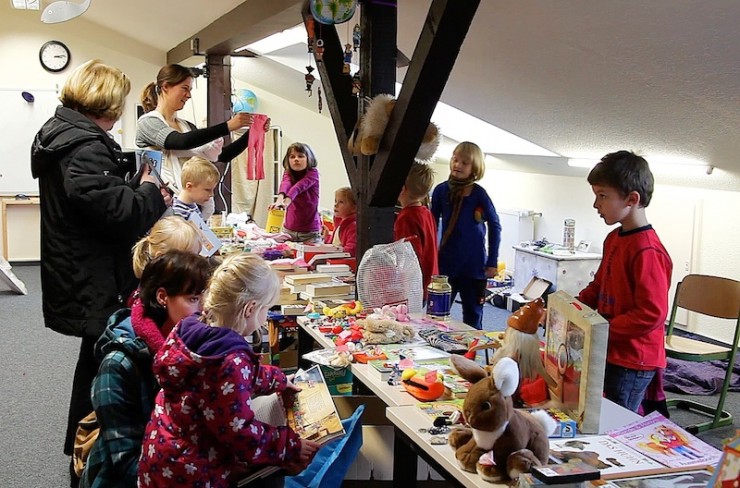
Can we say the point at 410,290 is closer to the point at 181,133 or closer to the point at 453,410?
the point at 453,410

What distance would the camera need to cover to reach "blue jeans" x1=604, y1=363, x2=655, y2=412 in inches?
77.9

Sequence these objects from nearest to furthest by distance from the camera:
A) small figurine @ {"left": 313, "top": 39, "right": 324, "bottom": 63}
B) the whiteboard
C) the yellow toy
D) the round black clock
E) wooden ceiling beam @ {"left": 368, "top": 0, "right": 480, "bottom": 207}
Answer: wooden ceiling beam @ {"left": 368, "top": 0, "right": 480, "bottom": 207}
the yellow toy
small figurine @ {"left": 313, "top": 39, "right": 324, "bottom": 63}
the whiteboard
the round black clock

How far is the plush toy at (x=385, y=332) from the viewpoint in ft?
7.52

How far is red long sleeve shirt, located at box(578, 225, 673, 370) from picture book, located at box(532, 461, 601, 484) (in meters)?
0.77

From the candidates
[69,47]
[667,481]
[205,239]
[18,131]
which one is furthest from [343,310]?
[69,47]

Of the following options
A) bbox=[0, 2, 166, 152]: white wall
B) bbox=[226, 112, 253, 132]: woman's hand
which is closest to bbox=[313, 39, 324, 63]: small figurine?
bbox=[226, 112, 253, 132]: woman's hand

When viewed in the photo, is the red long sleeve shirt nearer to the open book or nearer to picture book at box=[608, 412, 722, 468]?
picture book at box=[608, 412, 722, 468]

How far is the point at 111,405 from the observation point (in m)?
1.63

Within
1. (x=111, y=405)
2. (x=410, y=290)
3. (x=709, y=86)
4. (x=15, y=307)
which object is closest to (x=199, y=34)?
(x=15, y=307)

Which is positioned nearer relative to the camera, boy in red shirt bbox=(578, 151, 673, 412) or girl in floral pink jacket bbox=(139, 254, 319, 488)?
girl in floral pink jacket bbox=(139, 254, 319, 488)

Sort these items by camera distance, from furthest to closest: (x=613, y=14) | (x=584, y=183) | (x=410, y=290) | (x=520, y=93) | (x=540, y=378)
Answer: (x=584, y=183) → (x=520, y=93) → (x=410, y=290) → (x=613, y=14) → (x=540, y=378)

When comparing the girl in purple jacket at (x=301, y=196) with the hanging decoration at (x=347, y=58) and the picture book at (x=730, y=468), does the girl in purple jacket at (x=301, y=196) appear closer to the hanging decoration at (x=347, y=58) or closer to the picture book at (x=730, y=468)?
the hanging decoration at (x=347, y=58)

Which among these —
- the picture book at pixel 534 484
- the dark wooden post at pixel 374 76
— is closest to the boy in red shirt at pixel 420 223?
the dark wooden post at pixel 374 76

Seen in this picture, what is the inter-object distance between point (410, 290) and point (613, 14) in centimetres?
122
